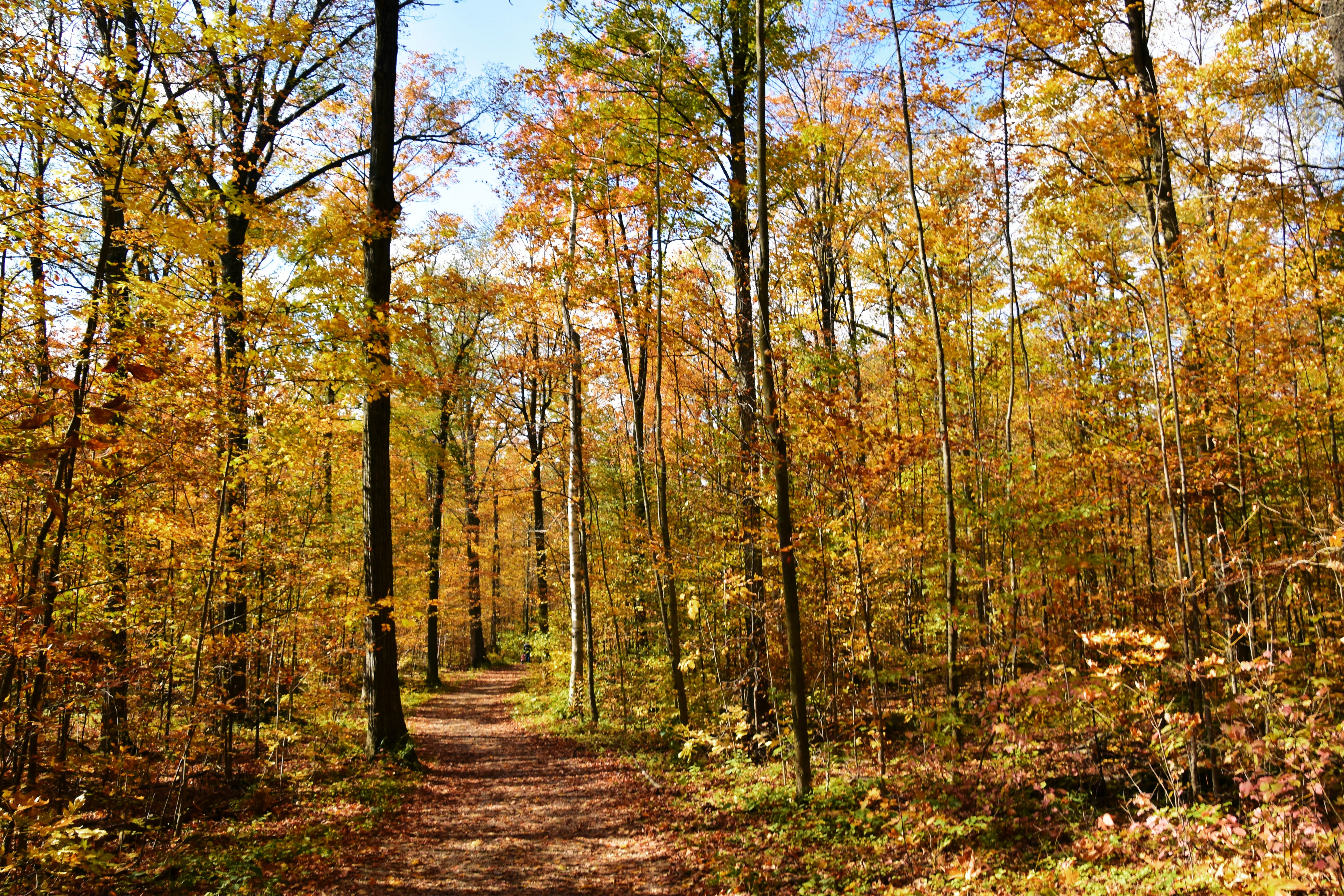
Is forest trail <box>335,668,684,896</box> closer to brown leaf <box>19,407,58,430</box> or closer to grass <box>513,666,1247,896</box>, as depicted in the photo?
grass <box>513,666,1247,896</box>

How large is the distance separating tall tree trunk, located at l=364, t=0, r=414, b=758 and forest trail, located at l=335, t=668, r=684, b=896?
1.02 metres

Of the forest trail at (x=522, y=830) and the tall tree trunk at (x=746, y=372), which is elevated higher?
the tall tree trunk at (x=746, y=372)

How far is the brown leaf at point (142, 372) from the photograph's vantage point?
7.14ft

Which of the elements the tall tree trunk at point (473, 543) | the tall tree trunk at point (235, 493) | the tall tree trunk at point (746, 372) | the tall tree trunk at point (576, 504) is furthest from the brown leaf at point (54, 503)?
the tall tree trunk at point (473, 543)

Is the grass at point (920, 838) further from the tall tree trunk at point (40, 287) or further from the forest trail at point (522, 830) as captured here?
the tall tree trunk at point (40, 287)

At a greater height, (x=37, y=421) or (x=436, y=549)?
(x=37, y=421)

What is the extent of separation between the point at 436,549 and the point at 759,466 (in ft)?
47.8

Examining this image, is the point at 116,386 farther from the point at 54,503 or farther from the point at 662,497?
the point at 662,497

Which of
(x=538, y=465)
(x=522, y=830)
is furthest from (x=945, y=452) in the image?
(x=538, y=465)

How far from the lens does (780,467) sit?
268 inches

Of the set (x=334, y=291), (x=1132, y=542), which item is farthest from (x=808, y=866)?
(x=334, y=291)

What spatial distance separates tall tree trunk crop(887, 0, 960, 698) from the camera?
23.2 feet

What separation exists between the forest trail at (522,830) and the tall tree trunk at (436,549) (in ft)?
26.5

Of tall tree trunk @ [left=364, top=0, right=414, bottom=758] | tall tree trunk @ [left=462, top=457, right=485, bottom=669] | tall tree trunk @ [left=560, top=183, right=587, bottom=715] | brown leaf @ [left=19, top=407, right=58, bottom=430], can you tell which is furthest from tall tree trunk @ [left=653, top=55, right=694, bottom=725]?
tall tree trunk @ [left=462, top=457, right=485, bottom=669]
